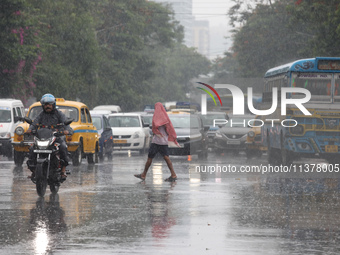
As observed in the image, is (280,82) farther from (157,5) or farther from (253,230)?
(157,5)

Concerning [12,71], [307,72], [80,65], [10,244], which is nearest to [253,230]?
[10,244]

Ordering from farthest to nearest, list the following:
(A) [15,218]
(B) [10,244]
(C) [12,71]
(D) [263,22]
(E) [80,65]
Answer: (D) [263,22], (E) [80,65], (C) [12,71], (A) [15,218], (B) [10,244]

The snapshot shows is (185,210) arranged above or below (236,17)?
below

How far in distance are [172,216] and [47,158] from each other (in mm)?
3448

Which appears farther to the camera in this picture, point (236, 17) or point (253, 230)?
point (236, 17)

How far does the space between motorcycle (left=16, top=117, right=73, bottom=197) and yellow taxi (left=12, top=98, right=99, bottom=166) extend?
718 centimetres

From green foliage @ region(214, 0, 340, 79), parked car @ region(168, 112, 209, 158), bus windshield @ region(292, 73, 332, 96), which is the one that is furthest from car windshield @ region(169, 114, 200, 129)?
green foliage @ region(214, 0, 340, 79)

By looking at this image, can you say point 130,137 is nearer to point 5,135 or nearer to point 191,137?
point 191,137

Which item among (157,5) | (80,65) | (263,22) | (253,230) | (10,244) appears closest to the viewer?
(10,244)

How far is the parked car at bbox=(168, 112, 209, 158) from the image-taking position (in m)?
30.1

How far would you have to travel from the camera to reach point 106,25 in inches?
2621

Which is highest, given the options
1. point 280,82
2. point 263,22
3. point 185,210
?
point 263,22

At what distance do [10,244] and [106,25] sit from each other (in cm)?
5852

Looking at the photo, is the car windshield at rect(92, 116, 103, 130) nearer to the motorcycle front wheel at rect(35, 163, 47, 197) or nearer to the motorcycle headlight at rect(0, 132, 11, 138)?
the motorcycle headlight at rect(0, 132, 11, 138)
